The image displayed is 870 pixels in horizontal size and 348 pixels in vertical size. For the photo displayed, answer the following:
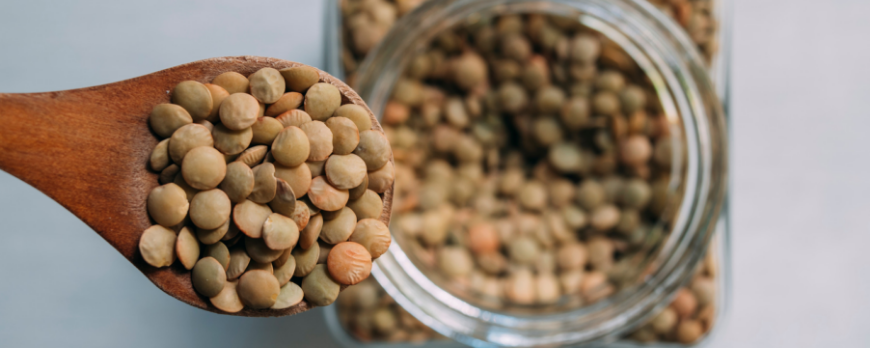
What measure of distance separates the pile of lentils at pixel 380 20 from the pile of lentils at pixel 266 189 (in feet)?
0.76

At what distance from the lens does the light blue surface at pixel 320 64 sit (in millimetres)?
845

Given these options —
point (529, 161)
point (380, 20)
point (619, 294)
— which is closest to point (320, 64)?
point (380, 20)

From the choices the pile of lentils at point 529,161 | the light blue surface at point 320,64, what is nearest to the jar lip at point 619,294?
the pile of lentils at point 529,161

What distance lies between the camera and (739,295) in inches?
35.6

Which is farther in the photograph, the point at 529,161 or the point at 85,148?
the point at 529,161

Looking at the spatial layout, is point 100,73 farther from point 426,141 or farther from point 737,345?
point 737,345

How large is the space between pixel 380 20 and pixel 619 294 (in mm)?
472

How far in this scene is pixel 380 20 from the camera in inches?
28.6

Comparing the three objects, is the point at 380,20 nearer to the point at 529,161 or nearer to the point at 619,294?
the point at 529,161

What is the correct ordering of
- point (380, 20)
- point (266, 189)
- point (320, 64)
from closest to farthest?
1. point (266, 189)
2. point (380, 20)
3. point (320, 64)

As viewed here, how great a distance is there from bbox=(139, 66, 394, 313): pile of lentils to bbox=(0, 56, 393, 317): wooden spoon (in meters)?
0.02

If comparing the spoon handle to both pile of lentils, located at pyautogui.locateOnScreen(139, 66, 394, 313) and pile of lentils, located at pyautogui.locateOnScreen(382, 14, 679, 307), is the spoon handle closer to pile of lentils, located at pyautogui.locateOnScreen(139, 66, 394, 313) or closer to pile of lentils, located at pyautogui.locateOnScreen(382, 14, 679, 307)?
pile of lentils, located at pyautogui.locateOnScreen(139, 66, 394, 313)

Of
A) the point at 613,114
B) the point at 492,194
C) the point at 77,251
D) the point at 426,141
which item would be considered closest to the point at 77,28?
the point at 77,251

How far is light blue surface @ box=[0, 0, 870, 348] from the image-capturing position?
845mm
